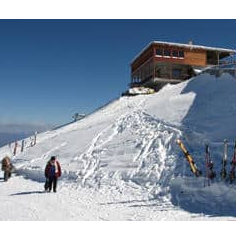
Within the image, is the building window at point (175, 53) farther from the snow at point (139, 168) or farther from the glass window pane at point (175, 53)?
the snow at point (139, 168)

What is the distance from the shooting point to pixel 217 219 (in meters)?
8.29

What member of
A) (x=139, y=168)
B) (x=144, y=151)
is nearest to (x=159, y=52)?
(x=144, y=151)

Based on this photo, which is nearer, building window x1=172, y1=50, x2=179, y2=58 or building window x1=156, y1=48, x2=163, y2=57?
building window x1=156, y1=48, x2=163, y2=57

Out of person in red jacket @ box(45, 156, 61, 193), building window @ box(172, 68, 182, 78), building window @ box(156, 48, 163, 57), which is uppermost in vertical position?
building window @ box(156, 48, 163, 57)

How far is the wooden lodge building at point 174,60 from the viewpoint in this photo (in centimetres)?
3600

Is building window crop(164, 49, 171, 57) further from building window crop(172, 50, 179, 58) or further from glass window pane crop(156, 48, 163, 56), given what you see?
glass window pane crop(156, 48, 163, 56)

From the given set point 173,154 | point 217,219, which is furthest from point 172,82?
point 217,219

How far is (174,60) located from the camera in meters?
36.6

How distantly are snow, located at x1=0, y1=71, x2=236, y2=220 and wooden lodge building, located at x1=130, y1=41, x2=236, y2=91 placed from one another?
44.9ft

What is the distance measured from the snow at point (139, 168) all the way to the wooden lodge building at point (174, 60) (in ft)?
44.9

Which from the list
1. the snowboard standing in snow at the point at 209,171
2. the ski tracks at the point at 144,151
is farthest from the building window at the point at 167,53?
the snowboard standing in snow at the point at 209,171

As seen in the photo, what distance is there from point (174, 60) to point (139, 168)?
84.2 feet

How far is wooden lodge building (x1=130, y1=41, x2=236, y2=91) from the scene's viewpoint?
118ft

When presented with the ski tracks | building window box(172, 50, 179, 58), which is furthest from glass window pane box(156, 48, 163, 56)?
the ski tracks
